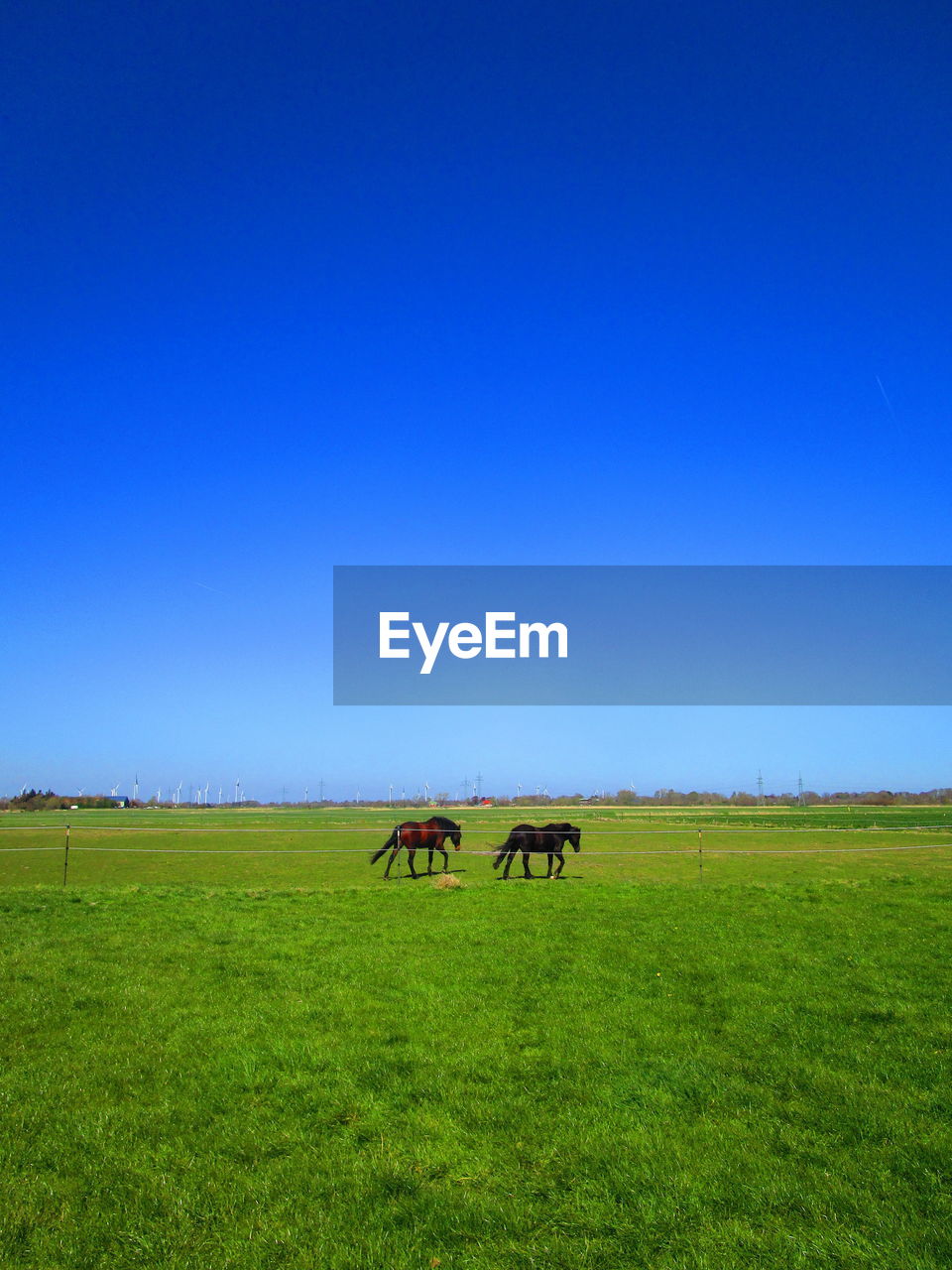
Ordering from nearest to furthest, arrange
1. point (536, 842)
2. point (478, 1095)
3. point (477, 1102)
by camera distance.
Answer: point (477, 1102), point (478, 1095), point (536, 842)

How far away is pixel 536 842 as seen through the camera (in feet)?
85.2

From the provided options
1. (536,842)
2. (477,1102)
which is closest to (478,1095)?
(477,1102)

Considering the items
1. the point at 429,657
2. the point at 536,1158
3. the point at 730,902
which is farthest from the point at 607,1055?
the point at 429,657

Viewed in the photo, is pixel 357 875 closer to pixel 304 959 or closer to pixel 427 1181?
pixel 304 959

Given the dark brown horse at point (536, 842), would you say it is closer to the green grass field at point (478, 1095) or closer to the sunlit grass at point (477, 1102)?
the green grass field at point (478, 1095)

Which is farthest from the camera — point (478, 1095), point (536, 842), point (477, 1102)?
point (536, 842)

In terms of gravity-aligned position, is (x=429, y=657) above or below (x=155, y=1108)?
above

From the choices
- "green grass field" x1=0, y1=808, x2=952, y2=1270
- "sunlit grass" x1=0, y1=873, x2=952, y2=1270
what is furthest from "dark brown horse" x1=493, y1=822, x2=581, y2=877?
"sunlit grass" x1=0, y1=873, x2=952, y2=1270

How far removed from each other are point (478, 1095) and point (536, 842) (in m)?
19.1

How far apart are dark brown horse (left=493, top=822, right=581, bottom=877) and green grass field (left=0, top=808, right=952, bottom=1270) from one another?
9935 mm

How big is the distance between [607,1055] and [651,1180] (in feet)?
8.16

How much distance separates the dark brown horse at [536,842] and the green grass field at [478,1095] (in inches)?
391

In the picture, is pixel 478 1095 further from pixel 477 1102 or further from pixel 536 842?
pixel 536 842

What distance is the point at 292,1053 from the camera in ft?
26.7
